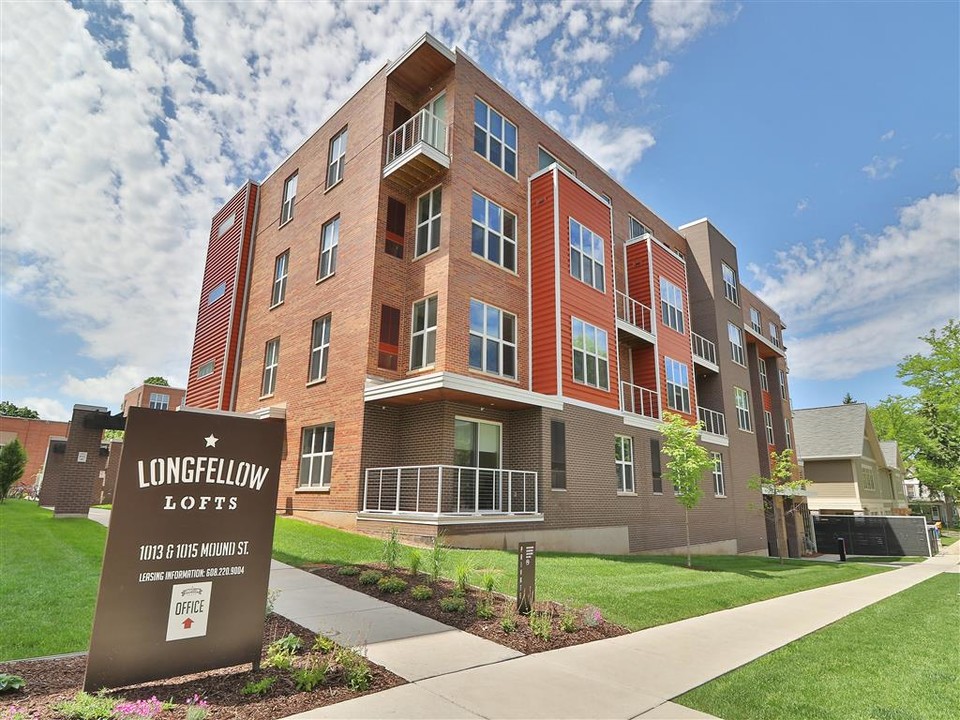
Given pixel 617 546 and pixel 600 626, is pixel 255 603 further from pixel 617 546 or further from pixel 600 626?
pixel 617 546

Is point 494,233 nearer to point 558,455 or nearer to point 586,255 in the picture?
point 586,255

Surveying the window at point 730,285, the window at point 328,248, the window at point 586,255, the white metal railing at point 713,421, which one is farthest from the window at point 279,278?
the window at point 730,285

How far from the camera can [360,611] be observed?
7.46 meters

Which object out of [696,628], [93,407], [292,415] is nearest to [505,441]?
[292,415]

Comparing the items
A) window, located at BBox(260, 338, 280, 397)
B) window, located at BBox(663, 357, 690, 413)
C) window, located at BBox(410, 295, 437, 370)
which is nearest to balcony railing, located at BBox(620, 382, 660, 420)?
window, located at BBox(663, 357, 690, 413)

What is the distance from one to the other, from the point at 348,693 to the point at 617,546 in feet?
47.7

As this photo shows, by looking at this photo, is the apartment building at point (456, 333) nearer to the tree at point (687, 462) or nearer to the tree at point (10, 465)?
the tree at point (687, 462)

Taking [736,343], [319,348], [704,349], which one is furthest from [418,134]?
[736,343]

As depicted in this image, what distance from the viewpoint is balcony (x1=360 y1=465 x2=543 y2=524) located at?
13.6 m

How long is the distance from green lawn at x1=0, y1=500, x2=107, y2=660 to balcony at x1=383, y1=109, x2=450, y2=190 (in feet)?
41.5

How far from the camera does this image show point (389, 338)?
54.1ft

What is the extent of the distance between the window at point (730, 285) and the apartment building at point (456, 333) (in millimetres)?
7665

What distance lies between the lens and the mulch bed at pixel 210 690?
4.18 metres

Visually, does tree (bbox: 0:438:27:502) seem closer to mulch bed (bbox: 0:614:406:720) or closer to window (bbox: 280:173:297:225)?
window (bbox: 280:173:297:225)
